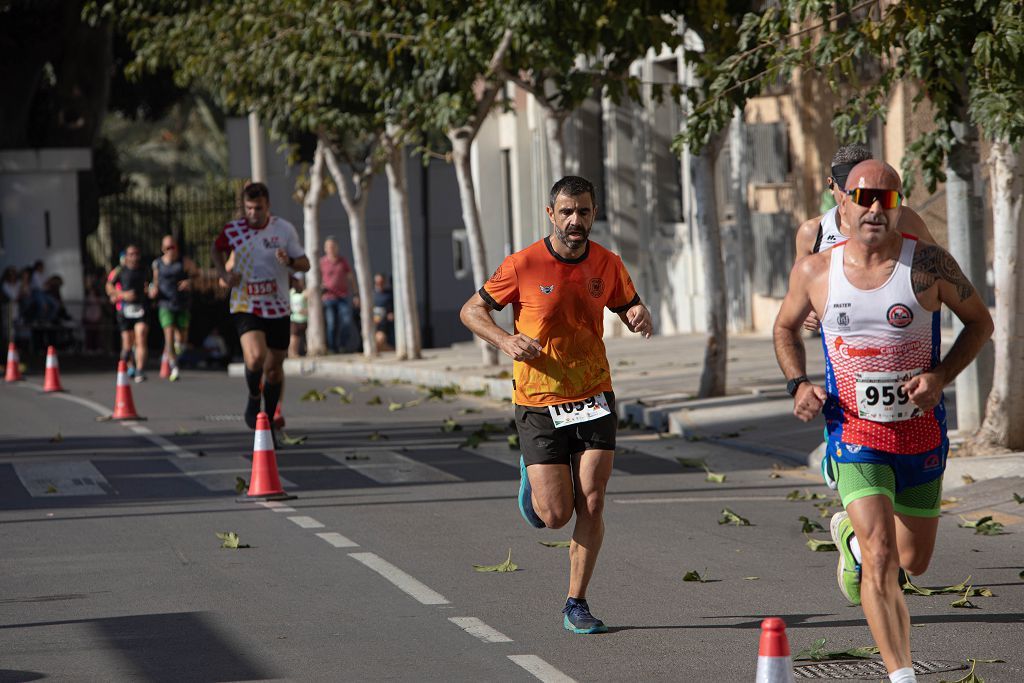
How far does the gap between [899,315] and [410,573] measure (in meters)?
3.65

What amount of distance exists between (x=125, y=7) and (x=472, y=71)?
12.3 m

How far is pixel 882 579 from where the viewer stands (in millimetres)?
5879

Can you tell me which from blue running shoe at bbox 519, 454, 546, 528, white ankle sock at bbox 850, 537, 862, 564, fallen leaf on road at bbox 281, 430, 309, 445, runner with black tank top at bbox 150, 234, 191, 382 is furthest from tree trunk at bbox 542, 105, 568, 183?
white ankle sock at bbox 850, 537, 862, 564

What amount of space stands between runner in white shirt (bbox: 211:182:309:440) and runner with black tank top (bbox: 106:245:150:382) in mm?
9769

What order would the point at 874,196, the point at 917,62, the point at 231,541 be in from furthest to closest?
the point at 917,62 < the point at 231,541 < the point at 874,196

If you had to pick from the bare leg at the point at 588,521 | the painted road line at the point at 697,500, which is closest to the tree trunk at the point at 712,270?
the painted road line at the point at 697,500

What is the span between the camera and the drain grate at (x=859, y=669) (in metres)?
6.52

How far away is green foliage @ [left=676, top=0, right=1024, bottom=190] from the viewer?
36.3 feet

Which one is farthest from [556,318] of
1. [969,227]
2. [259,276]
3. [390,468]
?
[259,276]

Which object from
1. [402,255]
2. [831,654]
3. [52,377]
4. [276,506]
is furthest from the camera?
[402,255]

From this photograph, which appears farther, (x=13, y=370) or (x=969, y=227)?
(x=13, y=370)

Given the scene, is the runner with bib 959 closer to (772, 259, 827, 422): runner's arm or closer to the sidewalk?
(772, 259, 827, 422): runner's arm

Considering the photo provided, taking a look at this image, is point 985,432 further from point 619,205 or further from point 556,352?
point 619,205

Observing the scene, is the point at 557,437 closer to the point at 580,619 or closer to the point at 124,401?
the point at 580,619
